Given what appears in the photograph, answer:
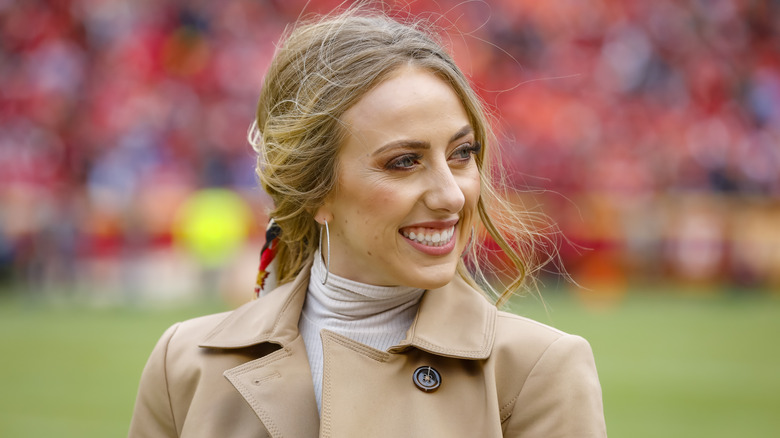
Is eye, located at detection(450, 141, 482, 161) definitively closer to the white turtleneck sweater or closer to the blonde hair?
the blonde hair

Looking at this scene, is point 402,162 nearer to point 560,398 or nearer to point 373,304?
point 373,304

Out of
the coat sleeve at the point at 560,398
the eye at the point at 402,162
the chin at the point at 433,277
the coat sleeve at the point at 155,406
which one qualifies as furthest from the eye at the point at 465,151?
the coat sleeve at the point at 155,406

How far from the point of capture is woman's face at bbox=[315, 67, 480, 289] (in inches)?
97.0

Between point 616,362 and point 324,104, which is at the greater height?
point 324,104

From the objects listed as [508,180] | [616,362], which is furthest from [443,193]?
[508,180]

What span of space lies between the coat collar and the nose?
0.85ft

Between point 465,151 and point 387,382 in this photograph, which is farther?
point 465,151

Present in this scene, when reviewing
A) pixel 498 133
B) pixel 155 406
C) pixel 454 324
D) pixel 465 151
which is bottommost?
pixel 155 406

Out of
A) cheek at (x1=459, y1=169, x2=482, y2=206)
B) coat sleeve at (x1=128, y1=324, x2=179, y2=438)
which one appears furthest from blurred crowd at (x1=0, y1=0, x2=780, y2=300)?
cheek at (x1=459, y1=169, x2=482, y2=206)

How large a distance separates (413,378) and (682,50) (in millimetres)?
15913

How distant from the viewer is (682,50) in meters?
17.2

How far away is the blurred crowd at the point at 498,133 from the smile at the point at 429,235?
9.45 meters

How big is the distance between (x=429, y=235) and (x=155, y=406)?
878 mm

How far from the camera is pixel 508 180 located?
392 inches
